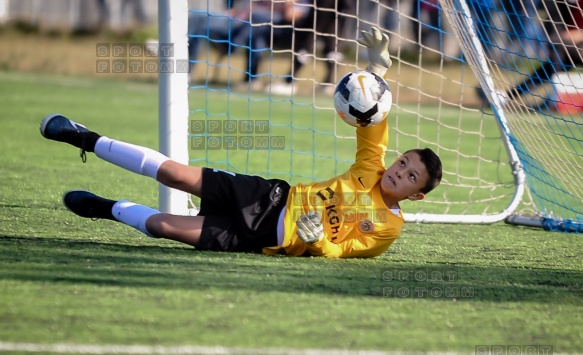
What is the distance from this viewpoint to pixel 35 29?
19.5 meters

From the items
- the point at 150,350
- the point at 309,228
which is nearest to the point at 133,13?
the point at 309,228

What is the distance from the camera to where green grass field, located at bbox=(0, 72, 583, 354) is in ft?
10.1

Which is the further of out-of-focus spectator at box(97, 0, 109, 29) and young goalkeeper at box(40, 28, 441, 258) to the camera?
out-of-focus spectator at box(97, 0, 109, 29)

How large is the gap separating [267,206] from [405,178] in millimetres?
687

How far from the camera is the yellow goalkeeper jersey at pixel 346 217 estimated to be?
4312 mm

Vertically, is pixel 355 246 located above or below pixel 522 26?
below

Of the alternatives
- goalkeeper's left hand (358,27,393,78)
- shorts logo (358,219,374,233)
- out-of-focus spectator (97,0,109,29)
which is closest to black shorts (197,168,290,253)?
shorts logo (358,219,374,233)

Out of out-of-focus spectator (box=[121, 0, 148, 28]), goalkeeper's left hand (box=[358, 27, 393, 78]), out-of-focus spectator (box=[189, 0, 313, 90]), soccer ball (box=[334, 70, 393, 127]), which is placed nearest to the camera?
soccer ball (box=[334, 70, 393, 127])

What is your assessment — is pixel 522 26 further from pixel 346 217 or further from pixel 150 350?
pixel 150 350

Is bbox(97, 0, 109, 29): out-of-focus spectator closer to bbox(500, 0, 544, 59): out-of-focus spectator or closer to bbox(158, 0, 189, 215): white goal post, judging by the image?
bbox(500, 0, 544, 59): out-of-focus spectator

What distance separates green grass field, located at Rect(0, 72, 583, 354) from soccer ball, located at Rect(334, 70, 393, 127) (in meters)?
0.72

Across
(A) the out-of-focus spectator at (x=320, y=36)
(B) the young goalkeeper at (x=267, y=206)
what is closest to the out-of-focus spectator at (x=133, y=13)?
(A) the out-of-focus spectator at (x=320, y=36)


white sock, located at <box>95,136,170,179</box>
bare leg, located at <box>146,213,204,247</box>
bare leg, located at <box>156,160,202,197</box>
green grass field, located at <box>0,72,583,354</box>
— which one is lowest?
green grass field, located at <box>0,72,583,354</box>

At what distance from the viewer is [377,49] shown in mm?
4758
